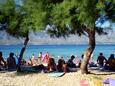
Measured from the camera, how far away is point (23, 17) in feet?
75.6

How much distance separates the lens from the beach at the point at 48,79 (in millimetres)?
20391

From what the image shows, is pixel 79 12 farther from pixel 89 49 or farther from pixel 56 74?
pixel 56 74

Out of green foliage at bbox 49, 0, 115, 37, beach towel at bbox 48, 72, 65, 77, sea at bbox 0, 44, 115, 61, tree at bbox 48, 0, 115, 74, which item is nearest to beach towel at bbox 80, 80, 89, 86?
beach towel at bbox 48, 72, 65, 77

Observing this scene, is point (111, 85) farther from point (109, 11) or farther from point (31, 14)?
point (31, 14)

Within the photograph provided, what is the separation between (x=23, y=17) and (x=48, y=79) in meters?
3.84

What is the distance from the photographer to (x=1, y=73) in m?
23.2

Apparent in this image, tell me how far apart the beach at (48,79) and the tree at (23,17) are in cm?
158

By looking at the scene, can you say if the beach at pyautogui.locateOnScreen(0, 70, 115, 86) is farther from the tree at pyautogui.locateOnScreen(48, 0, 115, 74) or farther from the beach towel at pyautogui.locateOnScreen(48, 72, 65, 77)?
the tree at pyautogui.locateOnScreen(48, 0, 115, 74)

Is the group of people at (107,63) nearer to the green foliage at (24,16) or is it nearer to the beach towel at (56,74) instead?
the beach towel at (56,74)

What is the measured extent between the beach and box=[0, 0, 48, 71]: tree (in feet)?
5.18

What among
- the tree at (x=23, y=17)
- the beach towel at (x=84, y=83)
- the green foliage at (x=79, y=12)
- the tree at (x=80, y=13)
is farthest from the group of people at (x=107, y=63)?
the tree at (x=23, y=17)

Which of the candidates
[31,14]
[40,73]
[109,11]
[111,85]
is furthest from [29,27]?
[111,85]

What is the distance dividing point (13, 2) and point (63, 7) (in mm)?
3939

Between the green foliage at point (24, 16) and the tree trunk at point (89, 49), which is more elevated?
the green foliage at point (24, 16)
